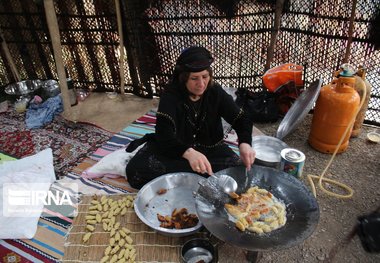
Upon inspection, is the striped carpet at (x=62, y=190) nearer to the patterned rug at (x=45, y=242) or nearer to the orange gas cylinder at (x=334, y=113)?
the patterned rug at (x=45, y=242)

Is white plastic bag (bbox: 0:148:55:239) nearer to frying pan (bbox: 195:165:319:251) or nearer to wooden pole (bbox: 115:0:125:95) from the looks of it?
frying pan (bbox: 195:165:319:251)

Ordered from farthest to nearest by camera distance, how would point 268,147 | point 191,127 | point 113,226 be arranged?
point 268,147 < point 191,127 < point 113,226

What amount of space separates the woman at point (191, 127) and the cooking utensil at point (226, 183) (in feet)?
0.46

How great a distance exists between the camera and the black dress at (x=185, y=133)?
2318mm

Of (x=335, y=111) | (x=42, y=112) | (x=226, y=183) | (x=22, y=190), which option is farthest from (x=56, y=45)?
(x=335, y=111)

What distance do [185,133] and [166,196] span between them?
1.81ft

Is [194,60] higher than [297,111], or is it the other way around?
[194,60]

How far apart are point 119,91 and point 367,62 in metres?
3.54

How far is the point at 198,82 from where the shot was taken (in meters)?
2.13

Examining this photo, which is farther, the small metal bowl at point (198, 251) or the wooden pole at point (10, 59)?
the wooden pole at point (10, 59)

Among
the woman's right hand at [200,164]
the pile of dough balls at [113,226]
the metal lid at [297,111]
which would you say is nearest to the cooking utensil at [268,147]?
the metal lid at [297,111]

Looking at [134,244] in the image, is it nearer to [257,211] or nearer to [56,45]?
[257,211]

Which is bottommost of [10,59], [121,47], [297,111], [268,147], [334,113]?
[268,147]

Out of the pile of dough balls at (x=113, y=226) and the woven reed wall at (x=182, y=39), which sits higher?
the woven reed wall at (x=182, y=39)
